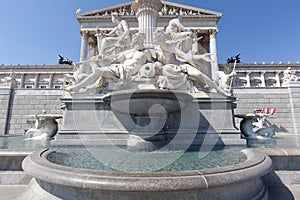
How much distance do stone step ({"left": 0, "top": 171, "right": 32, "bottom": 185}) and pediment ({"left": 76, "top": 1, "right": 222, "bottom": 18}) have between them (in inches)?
1390

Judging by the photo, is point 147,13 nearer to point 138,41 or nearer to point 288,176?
point 138,41

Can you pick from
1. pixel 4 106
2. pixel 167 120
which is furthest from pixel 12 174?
pixel 4 106

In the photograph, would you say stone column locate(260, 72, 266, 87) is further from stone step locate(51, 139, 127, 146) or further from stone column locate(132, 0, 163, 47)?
stone step locate(51, 139, 127, 146)

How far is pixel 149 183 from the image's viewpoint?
1749mm

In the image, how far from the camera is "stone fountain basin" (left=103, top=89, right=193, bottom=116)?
406cm

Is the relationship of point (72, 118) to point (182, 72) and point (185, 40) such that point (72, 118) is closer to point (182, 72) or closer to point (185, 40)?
point (182, 72)

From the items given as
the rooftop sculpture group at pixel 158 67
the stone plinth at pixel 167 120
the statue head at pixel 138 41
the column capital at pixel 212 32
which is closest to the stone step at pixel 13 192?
the stone plinth at pixel 167 120

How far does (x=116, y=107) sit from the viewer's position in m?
4.59

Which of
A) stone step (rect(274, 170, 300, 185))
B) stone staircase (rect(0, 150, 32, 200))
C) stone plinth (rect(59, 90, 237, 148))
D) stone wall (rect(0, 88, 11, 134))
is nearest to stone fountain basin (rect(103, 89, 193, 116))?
stone plinth (rect(59, 90, 237, 148))

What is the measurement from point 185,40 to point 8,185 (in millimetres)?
5585

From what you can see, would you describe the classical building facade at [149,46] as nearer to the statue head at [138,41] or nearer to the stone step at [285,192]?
the statue head at [138,41]

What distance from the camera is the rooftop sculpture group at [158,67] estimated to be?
5.06 metres

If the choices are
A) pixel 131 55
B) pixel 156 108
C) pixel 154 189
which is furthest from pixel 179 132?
pixel 154 189

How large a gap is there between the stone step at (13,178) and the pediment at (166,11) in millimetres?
35309
